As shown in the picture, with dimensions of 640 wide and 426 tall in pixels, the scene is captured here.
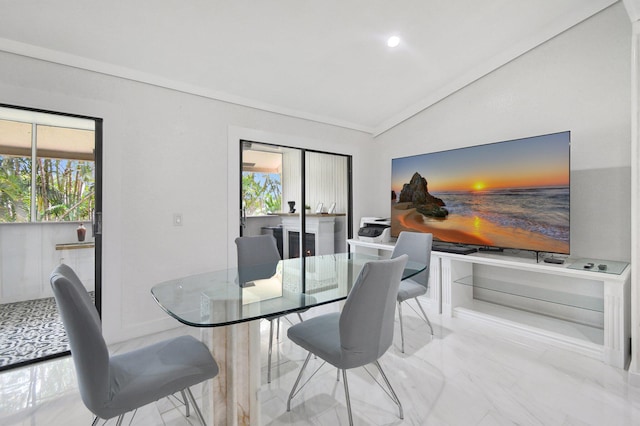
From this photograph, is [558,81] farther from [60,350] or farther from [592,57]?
[60,350]

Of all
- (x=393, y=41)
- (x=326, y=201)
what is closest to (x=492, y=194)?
(x=393, y=41)

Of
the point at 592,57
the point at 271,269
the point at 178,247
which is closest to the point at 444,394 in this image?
the point at 271,269

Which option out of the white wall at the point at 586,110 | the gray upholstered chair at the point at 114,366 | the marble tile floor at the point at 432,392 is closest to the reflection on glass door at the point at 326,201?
the marble tile floor at the point at 432,392

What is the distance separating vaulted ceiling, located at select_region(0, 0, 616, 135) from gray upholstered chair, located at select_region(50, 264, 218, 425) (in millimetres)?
1845

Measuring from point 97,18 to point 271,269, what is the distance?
85.0 inches

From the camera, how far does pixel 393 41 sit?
9.14 feet

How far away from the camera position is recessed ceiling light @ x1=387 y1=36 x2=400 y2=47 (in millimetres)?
2747

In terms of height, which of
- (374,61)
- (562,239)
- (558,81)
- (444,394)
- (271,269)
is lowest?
(444,394)

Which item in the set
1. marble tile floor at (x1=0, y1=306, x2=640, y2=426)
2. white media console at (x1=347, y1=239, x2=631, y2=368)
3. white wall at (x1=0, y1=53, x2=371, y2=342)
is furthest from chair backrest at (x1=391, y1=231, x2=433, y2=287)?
white wall at (x1=0, y1=53, x2=371, y2=342)

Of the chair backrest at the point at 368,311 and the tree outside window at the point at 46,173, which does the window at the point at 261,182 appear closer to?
the tree outside window at the point at 46,173

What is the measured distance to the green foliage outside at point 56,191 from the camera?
249 centimetres

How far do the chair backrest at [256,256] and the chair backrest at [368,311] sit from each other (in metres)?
0.91

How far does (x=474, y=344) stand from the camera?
2.61 metres

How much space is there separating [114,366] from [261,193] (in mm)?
2414
